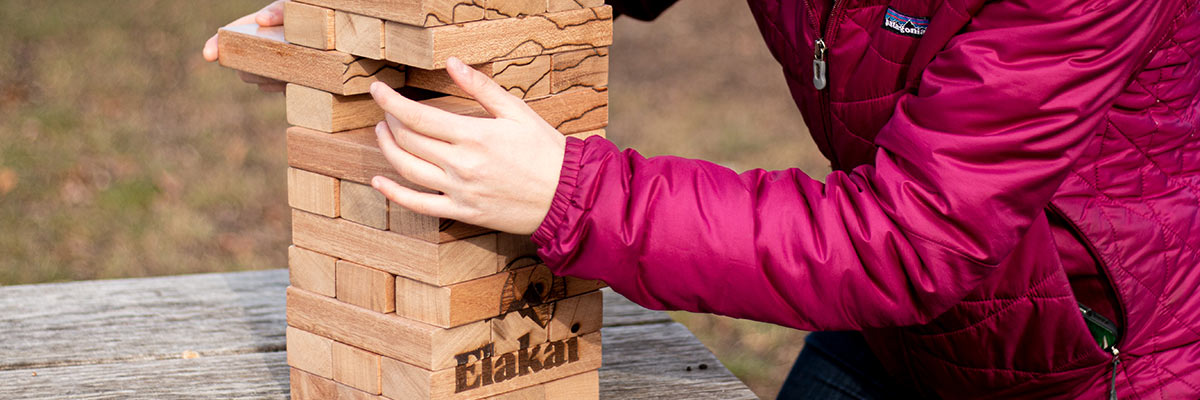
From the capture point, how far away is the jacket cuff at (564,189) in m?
1.34

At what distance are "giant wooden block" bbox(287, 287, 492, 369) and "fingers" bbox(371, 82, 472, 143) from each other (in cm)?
28

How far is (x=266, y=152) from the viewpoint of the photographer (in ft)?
18.8

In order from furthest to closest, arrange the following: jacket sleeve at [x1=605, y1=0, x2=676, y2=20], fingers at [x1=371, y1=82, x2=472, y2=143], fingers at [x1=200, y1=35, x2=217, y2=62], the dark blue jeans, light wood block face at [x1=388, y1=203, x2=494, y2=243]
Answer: jacket sleeve at [x1=605, y1=0, x2=676, y2=20], the dark blue jeans, fingers at [x1=200, y1=35, x2=217, y2=62], light wood block face at [x1=388, y1=203, x2=494, y2=243], fingers at [x1=371, y1=82, x2=472, y2=143]

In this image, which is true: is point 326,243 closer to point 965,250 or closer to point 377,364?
point 377,364

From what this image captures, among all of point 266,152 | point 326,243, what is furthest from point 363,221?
point 266,152

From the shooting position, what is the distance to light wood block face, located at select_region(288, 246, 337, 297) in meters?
1.58

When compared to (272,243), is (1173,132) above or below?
above

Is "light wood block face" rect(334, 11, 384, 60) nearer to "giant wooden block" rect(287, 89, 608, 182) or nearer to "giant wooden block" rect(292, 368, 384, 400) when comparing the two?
"giant wooden block" rect(287, 89, 608, 182)

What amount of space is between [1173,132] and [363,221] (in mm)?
1090

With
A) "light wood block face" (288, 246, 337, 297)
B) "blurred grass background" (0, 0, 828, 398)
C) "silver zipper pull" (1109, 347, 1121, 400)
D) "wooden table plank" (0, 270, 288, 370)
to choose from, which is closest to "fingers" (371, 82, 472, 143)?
Answer: "light wood block face" (288, 246, 337, 297)

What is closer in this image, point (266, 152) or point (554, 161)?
point (554, 161)

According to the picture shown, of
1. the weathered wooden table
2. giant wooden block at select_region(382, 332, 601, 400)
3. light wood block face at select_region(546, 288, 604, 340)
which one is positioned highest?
light wood block face at select_region(546, 288, 604, 340)

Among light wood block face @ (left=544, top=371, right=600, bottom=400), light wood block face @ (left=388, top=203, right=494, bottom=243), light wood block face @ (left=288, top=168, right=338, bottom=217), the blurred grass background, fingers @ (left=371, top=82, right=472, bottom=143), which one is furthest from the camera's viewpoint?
the blurred grass background

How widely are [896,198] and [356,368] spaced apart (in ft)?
2.36
